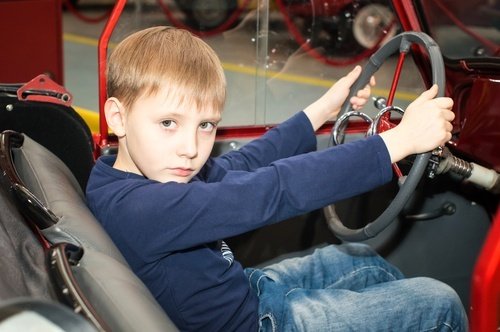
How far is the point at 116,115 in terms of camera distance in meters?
→ 1.61

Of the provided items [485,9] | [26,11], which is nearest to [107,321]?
[485,9]

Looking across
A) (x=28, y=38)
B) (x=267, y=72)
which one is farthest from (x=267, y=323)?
(x=28, y=38)

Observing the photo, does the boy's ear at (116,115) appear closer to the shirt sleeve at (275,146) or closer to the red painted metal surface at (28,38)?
the shirt sleeve at (275,146)

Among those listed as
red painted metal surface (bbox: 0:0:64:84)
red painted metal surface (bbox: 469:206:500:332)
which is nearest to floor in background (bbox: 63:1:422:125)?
red painted metal surface (bbox: 469:206:500:332)

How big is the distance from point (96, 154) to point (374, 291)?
2.40ft

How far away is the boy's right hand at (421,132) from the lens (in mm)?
1558

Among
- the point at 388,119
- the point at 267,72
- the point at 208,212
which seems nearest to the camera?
the point at 208,212

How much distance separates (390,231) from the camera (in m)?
2.30

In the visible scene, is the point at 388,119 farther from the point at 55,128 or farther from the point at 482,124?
the point at 55,128

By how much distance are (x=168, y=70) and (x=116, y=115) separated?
0.51ft

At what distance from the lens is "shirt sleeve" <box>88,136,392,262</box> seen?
1488 mm

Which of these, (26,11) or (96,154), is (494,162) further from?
(26,11)

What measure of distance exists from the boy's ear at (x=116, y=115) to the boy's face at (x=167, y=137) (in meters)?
0.02

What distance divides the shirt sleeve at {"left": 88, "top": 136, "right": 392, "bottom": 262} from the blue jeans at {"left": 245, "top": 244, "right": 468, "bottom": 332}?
0.26 meters
